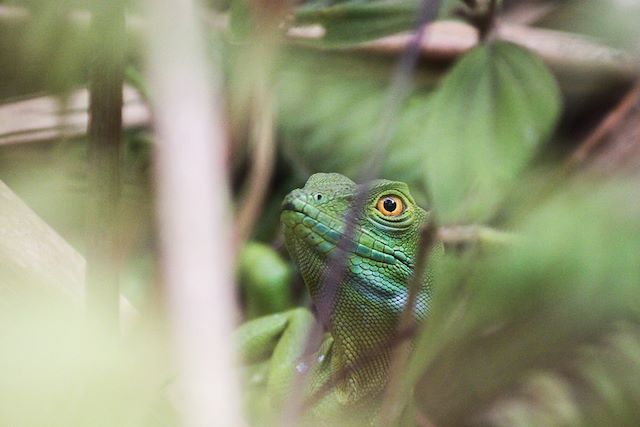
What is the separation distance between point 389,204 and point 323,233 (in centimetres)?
7

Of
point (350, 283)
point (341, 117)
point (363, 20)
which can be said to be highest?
point (363, 20)

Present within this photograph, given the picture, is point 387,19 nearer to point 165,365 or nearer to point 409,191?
point 409,191

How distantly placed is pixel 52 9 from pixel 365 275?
1.21ft

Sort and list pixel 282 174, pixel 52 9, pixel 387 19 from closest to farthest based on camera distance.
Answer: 1. pixel 52 9
2. pixel 387 19
3. pixel 282 174

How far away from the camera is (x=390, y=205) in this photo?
72 cm

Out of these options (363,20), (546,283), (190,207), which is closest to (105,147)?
(190,207)

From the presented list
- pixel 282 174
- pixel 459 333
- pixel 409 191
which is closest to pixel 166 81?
pixel 459 333

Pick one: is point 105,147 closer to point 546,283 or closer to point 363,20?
point 546,283

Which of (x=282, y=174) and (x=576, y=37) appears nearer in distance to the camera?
(x=282, y=174)

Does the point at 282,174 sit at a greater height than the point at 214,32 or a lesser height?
lesser

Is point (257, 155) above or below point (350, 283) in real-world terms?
above

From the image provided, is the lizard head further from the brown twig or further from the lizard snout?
the brown twig

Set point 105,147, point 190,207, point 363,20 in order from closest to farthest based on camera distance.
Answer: point 190,207 → point 105,147 → point 363,20

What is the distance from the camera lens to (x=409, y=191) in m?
0.70
